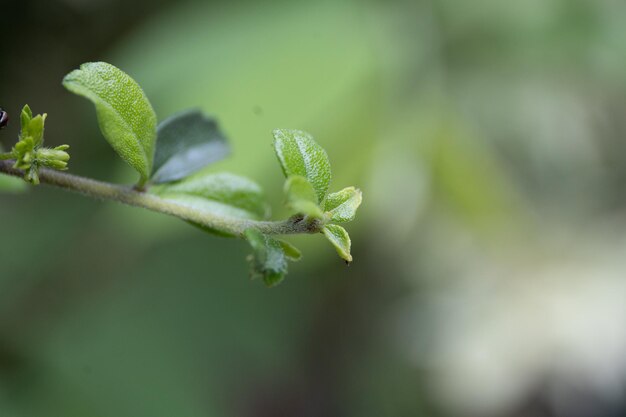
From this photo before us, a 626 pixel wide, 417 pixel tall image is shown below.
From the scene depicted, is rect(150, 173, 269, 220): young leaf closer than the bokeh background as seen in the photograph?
Yes

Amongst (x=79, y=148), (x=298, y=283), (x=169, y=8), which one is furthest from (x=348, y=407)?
(x=169, y=8)

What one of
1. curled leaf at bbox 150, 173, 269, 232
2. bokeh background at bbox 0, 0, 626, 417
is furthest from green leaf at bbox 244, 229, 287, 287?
bokeh background at bbox 0, 0, 626, 417

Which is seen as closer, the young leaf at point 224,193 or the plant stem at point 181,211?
the plant stem at point 181,211

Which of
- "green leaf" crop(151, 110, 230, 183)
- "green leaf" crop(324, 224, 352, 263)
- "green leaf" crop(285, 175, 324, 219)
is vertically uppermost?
"green leaf" crop(151, 110, 230, 183)

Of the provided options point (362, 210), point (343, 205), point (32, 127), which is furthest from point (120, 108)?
point (362, 210)

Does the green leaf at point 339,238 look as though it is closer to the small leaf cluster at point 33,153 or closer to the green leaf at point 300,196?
the green leaf at point 300,196

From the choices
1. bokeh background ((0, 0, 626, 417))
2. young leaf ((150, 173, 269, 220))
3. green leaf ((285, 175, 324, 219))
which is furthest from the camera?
bokeh background ((0, 0, 626, 417))

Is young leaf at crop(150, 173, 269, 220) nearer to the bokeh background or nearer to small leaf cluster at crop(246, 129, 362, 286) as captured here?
small leaf cluster at crop(246, 129, 362, 286)

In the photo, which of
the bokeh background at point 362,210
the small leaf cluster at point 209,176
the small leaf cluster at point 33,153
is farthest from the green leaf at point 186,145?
the bokeh background at point 362,210
